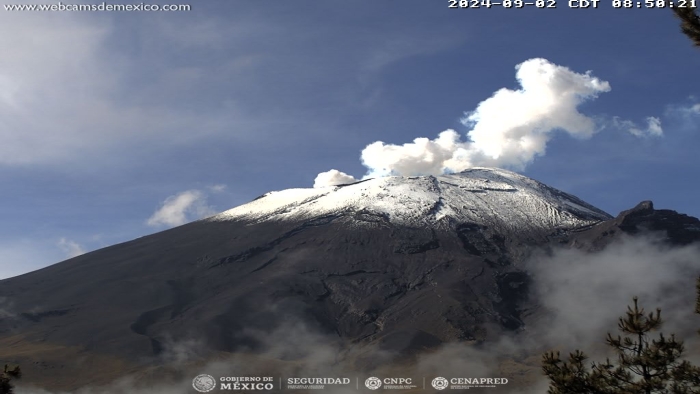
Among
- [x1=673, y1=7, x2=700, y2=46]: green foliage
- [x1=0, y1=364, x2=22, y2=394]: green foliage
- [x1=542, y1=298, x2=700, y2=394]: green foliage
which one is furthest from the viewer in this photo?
[x1=542, y1=298, x2=700, y2=394]: green foliage

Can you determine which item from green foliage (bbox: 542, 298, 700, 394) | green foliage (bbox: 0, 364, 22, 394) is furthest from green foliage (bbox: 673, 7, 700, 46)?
green foliage (bbox: 0, 364, 22, 394)

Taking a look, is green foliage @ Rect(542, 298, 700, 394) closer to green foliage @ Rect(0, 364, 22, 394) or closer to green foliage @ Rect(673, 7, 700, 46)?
green foliage @ Rect(673, 7, 700, 46)

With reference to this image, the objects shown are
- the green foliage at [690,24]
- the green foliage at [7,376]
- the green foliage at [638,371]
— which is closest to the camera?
the green foliage at [690,24]

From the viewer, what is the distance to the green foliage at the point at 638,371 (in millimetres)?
32938

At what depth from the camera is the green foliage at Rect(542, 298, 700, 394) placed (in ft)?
108

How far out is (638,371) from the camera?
33.9 m

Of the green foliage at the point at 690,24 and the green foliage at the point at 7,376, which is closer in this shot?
the green foliage at the point at 690,24

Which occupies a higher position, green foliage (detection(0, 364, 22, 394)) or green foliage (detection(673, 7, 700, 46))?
green foliage (detection(673, 7, 700, 46))

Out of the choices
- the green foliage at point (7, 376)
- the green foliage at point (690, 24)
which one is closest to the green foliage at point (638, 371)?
the green foliage at point (690, 24)

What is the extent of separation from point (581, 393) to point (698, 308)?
7.82 meters

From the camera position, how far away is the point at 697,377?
3281 cm

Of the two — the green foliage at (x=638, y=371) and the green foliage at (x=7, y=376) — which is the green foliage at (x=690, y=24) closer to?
the green foliage at (x=638, y=371)

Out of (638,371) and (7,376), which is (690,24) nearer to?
(638,371)

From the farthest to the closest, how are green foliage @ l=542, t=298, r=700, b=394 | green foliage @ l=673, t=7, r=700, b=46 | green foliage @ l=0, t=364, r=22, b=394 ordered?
green foliage @ l=542, t=298, r=700, b=394
green foliage @ l=0, t=364, r=22, b=394
green foliage @ l=673, t=7, r=700, b=46
